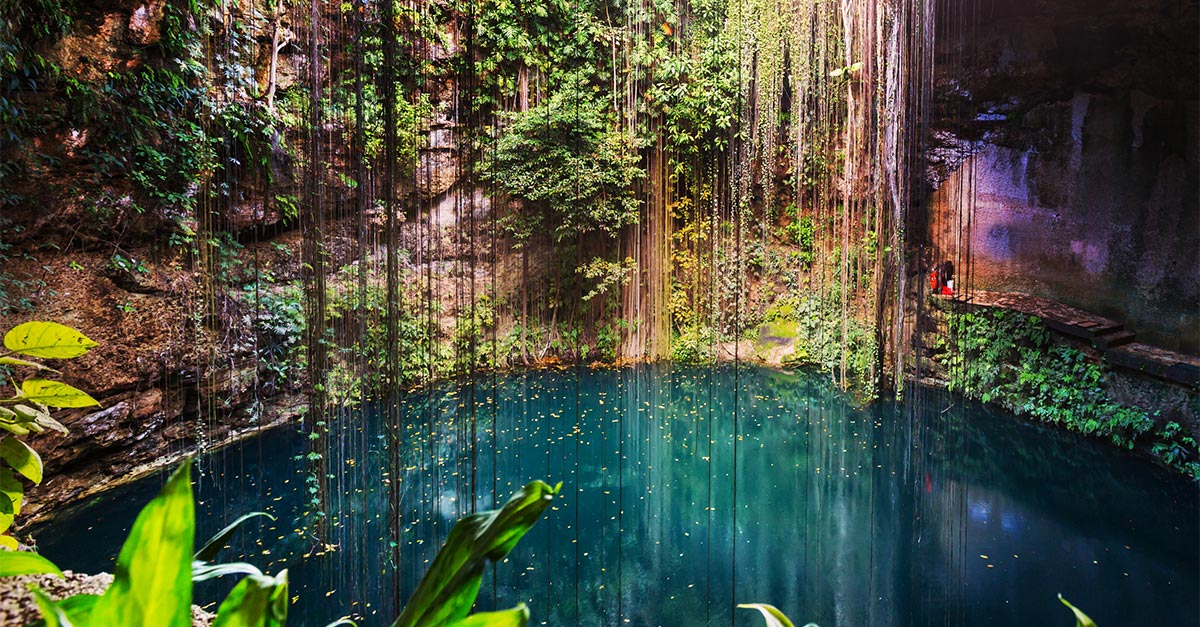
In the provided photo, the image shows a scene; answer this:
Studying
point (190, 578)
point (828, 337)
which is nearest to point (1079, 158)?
point (828, 337)

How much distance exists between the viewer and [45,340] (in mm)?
482

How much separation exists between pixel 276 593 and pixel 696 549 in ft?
7.90

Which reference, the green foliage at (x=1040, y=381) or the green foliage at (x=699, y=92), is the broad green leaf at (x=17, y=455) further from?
the green foliage at (x=699, y=92)

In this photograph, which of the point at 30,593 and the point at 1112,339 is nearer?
the point at 30,593

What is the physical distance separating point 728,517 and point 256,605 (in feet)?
8.84

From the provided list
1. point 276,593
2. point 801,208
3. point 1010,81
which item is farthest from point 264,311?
point 1010,81

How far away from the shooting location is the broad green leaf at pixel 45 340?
470 mm

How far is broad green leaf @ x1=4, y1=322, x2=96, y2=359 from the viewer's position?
0.47 meters

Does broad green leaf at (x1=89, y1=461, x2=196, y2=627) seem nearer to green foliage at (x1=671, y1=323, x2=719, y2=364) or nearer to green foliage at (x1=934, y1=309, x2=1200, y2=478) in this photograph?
green foliage at (x1=934, y1=309, x2=1200, y2=478)

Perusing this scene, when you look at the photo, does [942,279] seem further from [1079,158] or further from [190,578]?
[190,578]

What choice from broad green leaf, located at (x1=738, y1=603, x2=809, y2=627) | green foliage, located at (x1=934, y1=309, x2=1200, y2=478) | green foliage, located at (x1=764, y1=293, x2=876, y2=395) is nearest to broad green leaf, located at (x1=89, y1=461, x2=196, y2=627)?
broad green leaf, located at (x1=738, y1=603, x2=809, y2=627)

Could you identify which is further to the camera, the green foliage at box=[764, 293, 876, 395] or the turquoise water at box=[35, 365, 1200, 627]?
the green foliage at box=[764, 293, 876, 395]

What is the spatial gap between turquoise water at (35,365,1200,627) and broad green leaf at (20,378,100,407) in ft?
5.39

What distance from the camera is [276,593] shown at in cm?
29
